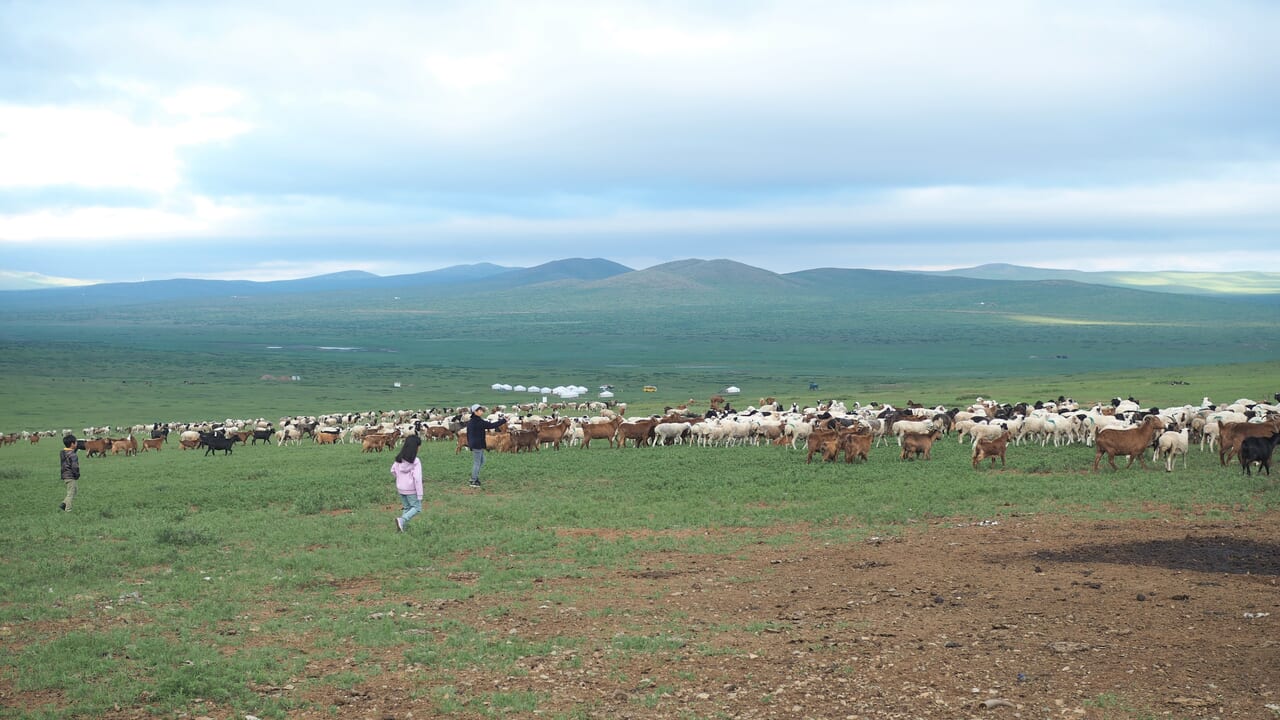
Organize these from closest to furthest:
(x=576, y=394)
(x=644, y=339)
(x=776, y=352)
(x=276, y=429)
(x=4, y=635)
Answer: (x=4, y=635) < (x=276, y=429) < (x=576, y=394) < (x=776, y=352) < (x=644, y=339)

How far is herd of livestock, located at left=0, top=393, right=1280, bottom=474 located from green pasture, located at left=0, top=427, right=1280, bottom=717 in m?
0.74

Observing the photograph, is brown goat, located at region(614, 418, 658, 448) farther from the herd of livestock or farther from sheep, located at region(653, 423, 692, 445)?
sheep, located at region(653, 423, 692, 445)

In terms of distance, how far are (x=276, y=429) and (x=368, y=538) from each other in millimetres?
31867

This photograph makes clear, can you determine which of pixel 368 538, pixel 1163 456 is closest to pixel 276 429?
pixel 368 538

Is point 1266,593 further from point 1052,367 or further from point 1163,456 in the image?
point 1052,367

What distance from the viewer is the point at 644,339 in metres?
144

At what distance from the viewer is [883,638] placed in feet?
31.2

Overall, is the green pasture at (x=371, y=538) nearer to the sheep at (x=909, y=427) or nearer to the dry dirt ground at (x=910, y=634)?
the dry dirt ground at (x=910, y=634)

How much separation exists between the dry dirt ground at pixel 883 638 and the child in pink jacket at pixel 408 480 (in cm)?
316

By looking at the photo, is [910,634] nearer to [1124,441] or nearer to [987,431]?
[1124,441]

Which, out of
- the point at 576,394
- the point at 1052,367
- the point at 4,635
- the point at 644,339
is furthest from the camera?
the point at 644,339

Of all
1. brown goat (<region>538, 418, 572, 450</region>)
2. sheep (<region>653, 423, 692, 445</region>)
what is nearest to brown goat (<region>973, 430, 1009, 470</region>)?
sheep (<region>653, 423, 692, 445</region>)

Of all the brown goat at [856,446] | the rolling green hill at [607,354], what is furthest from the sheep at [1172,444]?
the rolling green hill at [607,354]

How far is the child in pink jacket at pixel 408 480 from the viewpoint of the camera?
1522 centimetres
